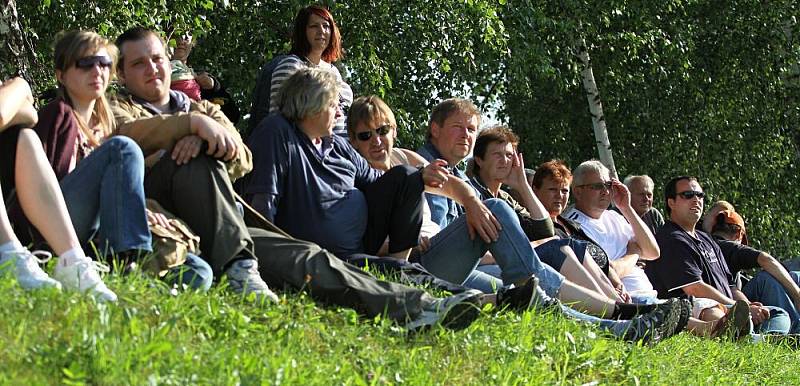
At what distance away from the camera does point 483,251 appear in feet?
22.7

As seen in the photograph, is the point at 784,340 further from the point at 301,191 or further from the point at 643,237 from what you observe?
the point at 301,191

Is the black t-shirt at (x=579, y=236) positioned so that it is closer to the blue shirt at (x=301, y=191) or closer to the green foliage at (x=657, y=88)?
the blue shirt at (x=301, y=191)

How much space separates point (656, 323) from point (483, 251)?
98 centimetres

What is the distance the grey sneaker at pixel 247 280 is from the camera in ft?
17.9

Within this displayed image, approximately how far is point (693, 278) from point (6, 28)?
540cm

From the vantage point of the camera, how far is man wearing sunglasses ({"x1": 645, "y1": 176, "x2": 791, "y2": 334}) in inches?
383

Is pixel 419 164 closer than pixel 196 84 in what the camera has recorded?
Yes

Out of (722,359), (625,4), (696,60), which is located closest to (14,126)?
(722,359)

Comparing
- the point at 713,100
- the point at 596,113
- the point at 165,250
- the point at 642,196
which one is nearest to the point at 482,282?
the point at 165,250

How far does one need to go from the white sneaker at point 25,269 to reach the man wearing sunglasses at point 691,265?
6.03 meters

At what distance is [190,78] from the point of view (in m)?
8.25

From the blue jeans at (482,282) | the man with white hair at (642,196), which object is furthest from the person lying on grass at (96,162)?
the man with white hair at (642,196)

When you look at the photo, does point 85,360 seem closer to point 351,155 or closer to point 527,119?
point 351,155

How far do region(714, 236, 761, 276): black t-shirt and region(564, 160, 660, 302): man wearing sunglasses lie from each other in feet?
5.13
